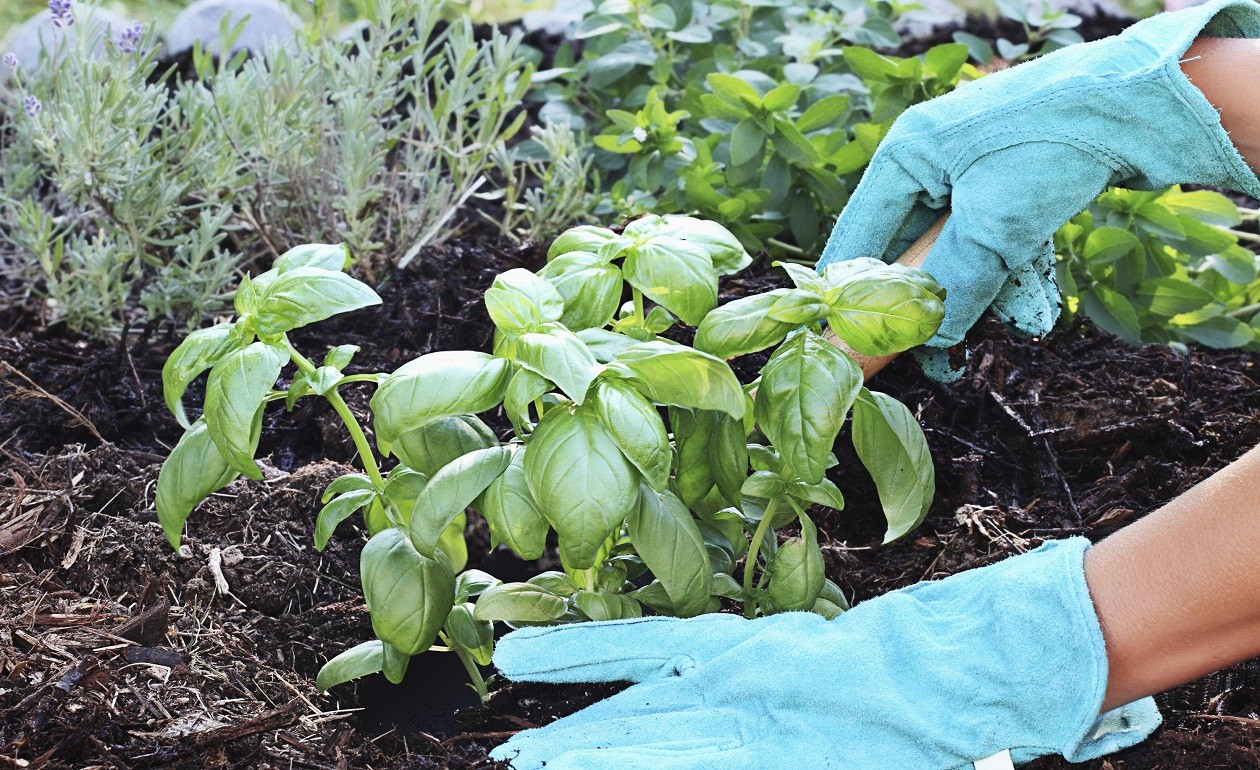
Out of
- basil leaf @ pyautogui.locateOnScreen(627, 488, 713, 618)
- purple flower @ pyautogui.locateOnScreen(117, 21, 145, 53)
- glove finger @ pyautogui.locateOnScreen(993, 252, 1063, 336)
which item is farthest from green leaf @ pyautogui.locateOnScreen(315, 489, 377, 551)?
purple flower @ pyautogui.locateOnScreen(117, 21, 145, 53)

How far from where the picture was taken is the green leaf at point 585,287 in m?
1.29

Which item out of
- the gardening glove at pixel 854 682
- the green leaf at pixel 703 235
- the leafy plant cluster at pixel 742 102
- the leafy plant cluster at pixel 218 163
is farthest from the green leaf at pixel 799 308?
the leafy plant cluster at pixel 218 163

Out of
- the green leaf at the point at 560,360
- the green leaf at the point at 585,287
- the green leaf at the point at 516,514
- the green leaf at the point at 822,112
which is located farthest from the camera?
the green leaf at the point at 822,112

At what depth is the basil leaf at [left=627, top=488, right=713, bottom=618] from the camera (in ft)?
4.00

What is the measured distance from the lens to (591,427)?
1120mm

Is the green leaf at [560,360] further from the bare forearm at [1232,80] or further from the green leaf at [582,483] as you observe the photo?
the bare forearm at [1232,80]

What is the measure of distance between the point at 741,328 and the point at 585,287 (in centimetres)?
19

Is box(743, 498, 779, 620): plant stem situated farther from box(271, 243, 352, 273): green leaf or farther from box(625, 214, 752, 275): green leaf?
box(271, 243, 352, 273): green leaf

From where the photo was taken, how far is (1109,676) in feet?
3.91

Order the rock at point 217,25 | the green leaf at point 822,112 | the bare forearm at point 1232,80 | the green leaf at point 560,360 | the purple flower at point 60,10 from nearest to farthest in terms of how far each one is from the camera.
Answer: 1. the green leaf at point 560,360
2. the bare forearm at point 1232,80
3. the purple flower at point 60,10
4. the green leaf at point 822,112
5. the rock at point 217,25

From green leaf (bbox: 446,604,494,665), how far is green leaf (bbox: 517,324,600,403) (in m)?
0.40

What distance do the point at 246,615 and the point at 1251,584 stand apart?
1.19m

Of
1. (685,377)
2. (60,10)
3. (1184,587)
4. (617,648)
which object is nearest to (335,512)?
(617,648)

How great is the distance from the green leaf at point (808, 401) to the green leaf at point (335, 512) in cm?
48
